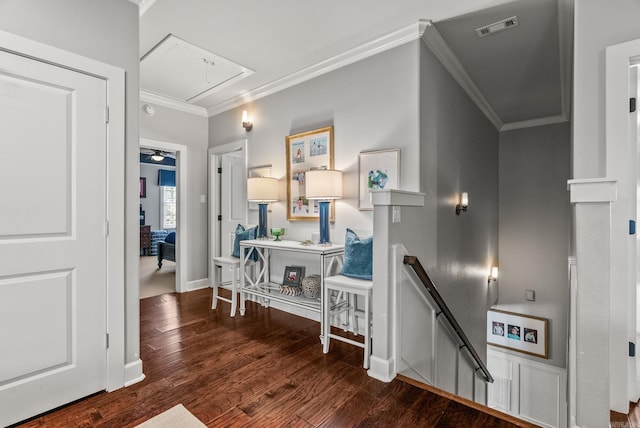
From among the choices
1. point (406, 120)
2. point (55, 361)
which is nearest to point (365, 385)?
point (55, 361)

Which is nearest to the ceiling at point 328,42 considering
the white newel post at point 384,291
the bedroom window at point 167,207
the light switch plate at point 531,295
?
the white newel post at point 384,291

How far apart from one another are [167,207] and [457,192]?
851cm

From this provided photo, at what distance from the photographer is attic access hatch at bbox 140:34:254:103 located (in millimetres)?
3113

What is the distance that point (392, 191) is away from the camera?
2.18 m

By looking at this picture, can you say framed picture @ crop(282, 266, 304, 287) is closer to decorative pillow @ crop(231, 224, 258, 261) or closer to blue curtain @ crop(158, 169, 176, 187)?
decorative pillow @ crop(231, 224, 258, 261)

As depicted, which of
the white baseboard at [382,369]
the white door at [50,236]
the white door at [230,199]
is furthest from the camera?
the white door at [230,199]

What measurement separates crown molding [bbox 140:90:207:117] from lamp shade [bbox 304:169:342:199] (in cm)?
258

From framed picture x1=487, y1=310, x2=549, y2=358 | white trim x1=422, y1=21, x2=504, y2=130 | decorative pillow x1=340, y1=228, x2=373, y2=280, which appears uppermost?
white trim x1=422, y1=21, x2=504, y2=130

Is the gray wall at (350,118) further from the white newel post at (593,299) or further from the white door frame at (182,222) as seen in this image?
the white newel post at (593,299)

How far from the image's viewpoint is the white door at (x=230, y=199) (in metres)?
4.52

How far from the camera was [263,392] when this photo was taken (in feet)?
6.58

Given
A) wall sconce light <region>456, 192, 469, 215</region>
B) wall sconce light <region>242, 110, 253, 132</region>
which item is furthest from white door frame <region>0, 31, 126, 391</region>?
wall sconce light <region>456, 192, 469, 215</region>

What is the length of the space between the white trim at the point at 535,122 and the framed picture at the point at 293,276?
4.36m

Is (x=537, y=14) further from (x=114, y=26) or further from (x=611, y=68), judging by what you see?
(x=114, y=26)
